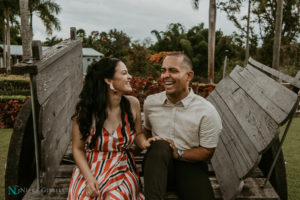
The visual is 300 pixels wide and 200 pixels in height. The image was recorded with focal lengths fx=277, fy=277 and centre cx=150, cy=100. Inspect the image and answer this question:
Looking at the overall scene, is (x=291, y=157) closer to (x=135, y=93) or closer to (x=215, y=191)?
(x=215, y=191)

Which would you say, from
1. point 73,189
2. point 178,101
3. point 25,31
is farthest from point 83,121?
point 25,31

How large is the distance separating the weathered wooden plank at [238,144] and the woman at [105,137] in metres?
0.79

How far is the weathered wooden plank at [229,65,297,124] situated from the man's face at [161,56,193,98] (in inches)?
26.7

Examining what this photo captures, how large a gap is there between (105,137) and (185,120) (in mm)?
736

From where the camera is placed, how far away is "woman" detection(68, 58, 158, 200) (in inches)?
88.2

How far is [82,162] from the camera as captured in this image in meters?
2.32

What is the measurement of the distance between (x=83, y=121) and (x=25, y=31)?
1228cm

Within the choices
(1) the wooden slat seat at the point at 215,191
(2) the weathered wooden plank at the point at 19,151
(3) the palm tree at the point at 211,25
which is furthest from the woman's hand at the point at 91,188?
(3) the palm tree at the point at 211,25

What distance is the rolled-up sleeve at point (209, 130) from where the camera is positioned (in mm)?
2451

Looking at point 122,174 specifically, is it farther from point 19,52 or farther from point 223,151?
point 19,52

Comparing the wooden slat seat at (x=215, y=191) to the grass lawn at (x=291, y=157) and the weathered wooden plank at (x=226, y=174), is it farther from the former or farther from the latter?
the grass lawn at (x=291, y=157)

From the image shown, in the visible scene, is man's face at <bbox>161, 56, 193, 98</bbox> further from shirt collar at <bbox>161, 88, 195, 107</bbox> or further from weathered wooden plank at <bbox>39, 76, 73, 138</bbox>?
weathered wooden plank at <bbox>39, 76, 73, 138</bbox>

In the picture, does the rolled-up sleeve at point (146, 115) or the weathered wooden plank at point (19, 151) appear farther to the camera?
the rolled-up sleeve at point (146, 115)

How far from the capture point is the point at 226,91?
353 centimetres
